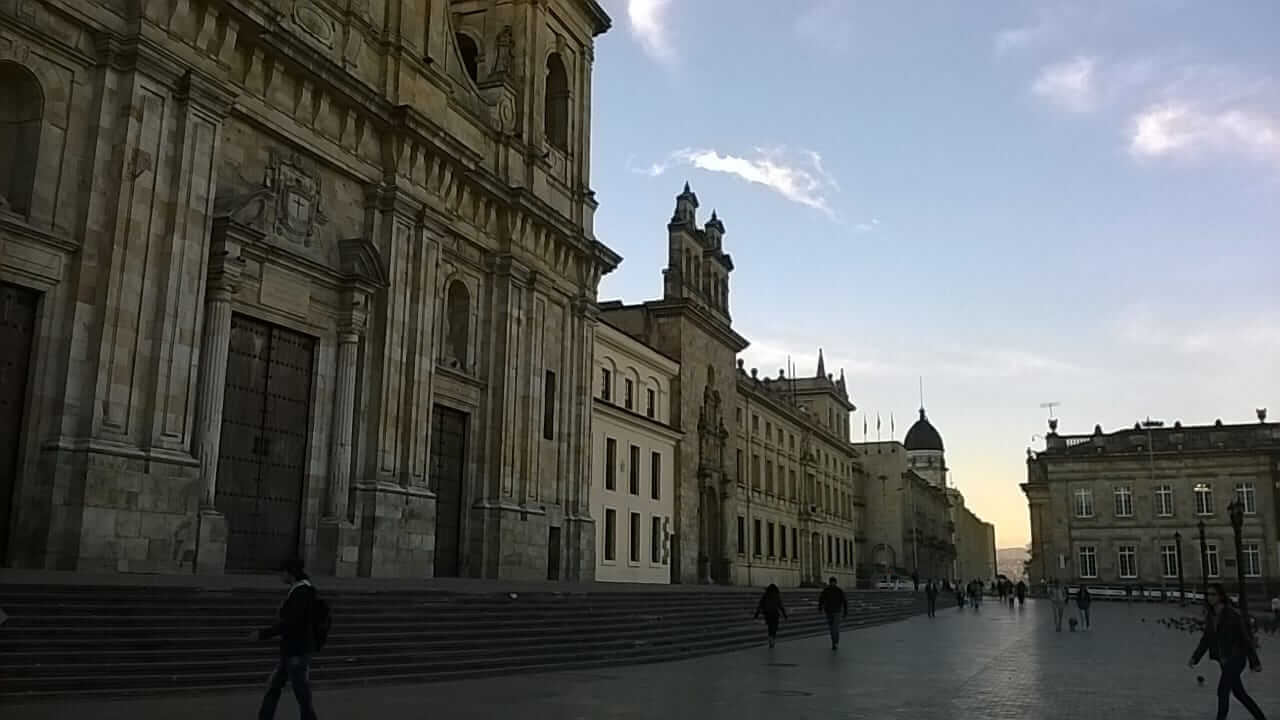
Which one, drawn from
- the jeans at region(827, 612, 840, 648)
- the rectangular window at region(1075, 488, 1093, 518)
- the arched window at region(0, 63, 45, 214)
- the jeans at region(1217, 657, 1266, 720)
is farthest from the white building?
the rectangular window at region(1075, 488, 1093, 518)

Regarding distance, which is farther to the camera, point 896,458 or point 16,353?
point 896,458

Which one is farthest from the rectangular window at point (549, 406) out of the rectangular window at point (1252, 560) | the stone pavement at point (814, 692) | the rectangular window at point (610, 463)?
the rectangular window at point (1252, 560)

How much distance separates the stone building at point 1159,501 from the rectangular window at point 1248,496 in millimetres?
68

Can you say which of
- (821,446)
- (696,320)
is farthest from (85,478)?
(821,446)

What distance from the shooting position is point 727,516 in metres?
53.6

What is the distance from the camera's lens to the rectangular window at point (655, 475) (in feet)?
145

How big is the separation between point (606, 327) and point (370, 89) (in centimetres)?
1905

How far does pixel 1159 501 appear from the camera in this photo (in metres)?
74.9

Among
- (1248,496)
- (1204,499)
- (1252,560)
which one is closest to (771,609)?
(1252,560)

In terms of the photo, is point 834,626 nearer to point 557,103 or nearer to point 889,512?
point 557,103

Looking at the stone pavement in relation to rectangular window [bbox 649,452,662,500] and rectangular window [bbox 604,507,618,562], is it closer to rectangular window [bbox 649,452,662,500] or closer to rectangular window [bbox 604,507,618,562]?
rectangular window [bbox 604,507,618,562]

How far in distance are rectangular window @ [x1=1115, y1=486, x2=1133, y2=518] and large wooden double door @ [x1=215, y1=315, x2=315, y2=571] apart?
6752 cm

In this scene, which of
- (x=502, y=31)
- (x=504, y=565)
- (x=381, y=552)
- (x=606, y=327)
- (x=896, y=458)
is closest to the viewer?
(x=381, y=552)

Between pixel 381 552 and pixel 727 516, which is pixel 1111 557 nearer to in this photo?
pixel 727 516
